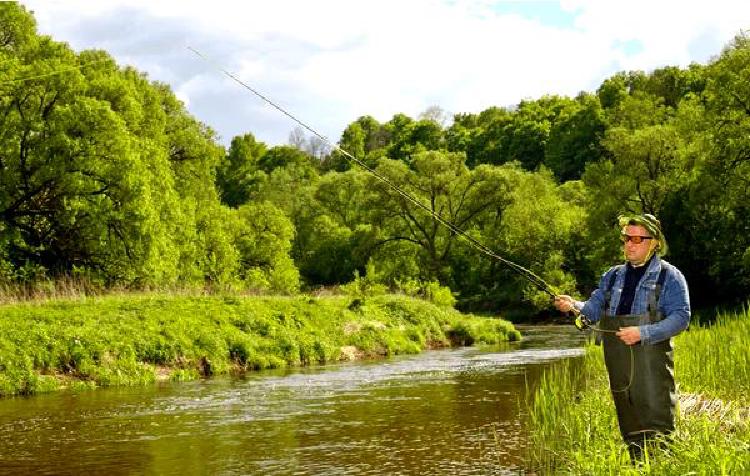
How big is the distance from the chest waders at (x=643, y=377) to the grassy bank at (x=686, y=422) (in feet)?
0.74

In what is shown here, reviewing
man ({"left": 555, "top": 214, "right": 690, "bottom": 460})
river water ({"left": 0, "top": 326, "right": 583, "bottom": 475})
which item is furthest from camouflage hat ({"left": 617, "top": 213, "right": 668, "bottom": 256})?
river water ({"left": 0, "top": 326, "right": 583, "bottom": 475})

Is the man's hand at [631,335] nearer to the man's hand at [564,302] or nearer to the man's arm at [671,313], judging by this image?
the man's arm at [671,313]

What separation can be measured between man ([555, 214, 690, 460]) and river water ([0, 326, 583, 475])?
3.38 metres

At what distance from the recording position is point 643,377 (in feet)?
22.4

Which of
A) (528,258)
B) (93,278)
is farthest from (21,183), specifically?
(528,258)

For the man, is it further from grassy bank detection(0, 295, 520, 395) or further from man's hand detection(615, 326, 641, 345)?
grassy bank detection(0, 295, 520, 395)

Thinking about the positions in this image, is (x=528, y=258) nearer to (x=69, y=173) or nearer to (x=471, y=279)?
(x=471, y=279)

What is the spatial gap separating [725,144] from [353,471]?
3306 cm

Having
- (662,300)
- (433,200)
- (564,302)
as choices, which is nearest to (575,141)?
(433,200)

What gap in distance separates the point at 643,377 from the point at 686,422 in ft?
4.88

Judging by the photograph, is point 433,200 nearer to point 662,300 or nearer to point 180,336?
point 180,336

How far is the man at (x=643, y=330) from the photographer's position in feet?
22.1

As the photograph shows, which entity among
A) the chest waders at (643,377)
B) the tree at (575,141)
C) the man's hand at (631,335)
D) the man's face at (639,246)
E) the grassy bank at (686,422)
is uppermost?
the tree at (575,141)

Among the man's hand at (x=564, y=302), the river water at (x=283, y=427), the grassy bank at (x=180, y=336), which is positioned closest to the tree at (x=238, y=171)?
the grassy bank at (x=180, y=336)
